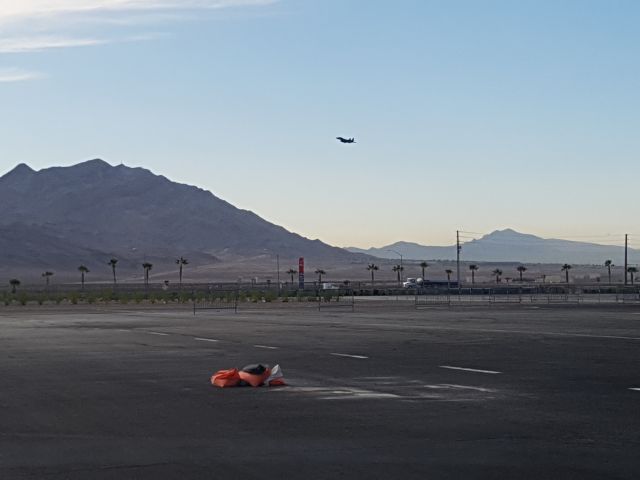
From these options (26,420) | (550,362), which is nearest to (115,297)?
(550,362)

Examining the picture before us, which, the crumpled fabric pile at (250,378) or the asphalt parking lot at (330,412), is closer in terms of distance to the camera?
the asphalt parking lot at (330,412)

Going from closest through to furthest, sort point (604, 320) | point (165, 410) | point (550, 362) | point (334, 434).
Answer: point (334, 434) < point (165, 410) < point (550, 362) < point (604, 320)

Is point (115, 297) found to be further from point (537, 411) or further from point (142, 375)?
point (537, 411)

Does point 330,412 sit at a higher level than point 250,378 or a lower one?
lower

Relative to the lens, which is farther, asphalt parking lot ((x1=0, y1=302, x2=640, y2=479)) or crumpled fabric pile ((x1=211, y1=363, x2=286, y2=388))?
crumpled fabric pile ((x1=211, y1=363, x2=286, y2=388))

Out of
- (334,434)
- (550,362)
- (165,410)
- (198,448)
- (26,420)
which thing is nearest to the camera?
(198,448)

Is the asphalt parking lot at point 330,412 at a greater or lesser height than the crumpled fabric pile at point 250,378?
lesser

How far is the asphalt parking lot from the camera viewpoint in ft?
35.8

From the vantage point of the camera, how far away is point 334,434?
1289 centimetres

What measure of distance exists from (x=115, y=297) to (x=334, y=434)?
302 ft

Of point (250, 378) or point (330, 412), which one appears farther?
point (250, 378)

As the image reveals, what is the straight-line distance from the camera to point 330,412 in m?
15.0

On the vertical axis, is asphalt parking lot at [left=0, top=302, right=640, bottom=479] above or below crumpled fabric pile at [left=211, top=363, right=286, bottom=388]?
below

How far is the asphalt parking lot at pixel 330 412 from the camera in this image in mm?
10906
